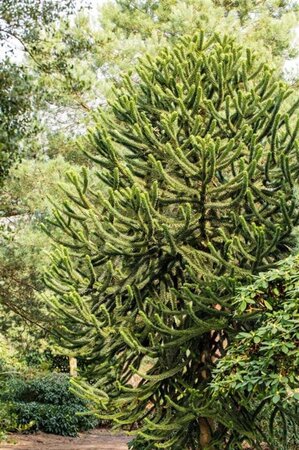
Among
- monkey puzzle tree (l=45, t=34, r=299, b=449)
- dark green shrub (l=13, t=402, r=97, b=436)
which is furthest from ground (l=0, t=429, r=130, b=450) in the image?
monkey puzzle tree (l=45, t=34, r=299, b=449)

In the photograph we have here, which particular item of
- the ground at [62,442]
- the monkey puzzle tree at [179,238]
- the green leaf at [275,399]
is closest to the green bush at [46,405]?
→ the ground at [62,442]

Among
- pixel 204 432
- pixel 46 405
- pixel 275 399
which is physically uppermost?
pixel 275 399

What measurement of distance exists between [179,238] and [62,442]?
25.7 ft

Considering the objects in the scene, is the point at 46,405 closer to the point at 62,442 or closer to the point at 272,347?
the point at 62,442

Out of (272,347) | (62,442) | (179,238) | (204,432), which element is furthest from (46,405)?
(272,347)

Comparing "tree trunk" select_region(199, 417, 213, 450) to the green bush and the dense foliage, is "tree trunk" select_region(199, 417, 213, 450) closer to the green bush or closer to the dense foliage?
the dense foliage

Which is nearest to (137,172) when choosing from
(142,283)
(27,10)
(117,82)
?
(142,283)

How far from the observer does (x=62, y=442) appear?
12117 millimetres

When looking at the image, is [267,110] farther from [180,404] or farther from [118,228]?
[180,404]

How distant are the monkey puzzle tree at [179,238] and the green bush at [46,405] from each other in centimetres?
684

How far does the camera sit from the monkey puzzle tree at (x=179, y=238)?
552 cm

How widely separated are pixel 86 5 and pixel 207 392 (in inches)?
176

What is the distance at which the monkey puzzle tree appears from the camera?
18.1ft

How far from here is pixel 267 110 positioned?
632 centimetres
